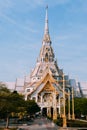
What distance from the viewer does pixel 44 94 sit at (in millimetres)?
122438

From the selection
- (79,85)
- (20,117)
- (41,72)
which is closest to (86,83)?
(79,85)

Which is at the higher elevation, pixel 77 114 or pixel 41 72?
pixel 41 72

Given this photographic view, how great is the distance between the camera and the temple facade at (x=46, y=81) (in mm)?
118125

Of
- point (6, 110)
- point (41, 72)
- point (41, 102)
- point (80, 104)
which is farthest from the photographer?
point (41, 72)

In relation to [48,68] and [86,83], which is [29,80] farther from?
[86,83]

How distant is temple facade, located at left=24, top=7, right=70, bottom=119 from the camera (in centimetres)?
11812

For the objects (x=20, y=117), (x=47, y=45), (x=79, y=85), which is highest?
(x=47, y=45)

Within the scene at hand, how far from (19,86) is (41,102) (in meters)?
19.2

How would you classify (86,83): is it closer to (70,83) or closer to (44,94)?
(70,83)

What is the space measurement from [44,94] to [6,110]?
8225 centimetres

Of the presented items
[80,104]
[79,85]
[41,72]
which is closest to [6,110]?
[80,104]

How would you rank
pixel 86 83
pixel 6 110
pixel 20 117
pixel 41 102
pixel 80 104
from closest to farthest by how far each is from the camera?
pixel 6 110 → pixel 20 117 → pixel 80 104 → pixel 41 102 → pixel 86 83

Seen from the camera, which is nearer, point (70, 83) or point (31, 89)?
point (31, 89)

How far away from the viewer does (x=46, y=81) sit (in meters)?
119
